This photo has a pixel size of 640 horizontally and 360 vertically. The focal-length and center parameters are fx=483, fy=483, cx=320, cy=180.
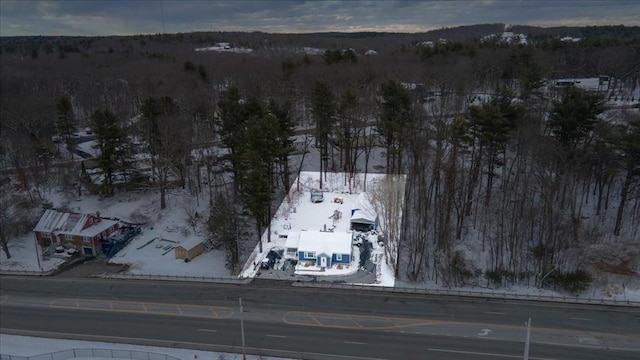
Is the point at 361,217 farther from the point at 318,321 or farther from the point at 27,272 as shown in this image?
the point at 27,272

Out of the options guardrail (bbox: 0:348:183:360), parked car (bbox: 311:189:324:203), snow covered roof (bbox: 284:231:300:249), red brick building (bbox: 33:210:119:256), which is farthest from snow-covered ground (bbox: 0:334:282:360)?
Answer: parked car (bbox: 311:189:324:203)

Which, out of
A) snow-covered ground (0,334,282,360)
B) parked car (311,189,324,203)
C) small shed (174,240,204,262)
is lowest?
snow-covered ground (0,334,282,360)

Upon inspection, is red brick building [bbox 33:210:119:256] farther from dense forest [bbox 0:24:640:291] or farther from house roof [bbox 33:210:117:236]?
dense forest [bbox 0:24:640:291]

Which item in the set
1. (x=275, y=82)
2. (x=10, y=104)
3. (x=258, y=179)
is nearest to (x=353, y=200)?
(x=258, y=179)

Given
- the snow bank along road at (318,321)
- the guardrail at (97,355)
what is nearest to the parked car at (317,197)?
the snow bank along road at (318,321)

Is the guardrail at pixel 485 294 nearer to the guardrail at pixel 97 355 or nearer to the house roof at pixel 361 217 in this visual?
the house roof at pixel 361 217

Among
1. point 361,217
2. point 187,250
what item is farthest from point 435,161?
point 187,250
